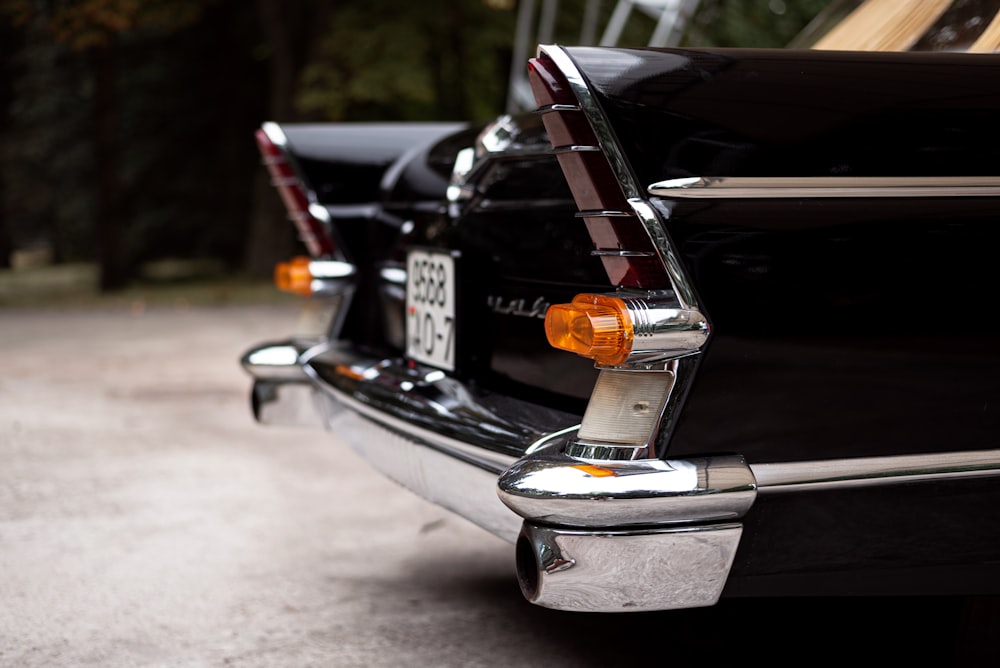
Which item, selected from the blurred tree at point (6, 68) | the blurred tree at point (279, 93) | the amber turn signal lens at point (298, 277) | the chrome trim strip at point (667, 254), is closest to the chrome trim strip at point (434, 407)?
the amber turn signal lens at point (298, 277)

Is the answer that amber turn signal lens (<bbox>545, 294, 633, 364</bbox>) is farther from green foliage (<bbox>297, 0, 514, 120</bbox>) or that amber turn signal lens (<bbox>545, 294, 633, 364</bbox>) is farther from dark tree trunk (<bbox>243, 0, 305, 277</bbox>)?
dark tree trunk (<bbox>243, 0, 305, 277</bbox>)

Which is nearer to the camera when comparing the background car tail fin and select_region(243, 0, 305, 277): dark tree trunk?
the background car tail fin

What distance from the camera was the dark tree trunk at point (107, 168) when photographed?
1527cm

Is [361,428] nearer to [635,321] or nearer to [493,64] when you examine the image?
[635,321]

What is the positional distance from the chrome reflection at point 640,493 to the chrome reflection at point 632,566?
0.02 m

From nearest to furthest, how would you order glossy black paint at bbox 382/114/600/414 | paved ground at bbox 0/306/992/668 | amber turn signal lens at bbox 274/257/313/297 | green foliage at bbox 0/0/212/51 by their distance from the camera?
glossy black paint at bbox 382/114/600/414
paved ground at bbox 0/306/992/668
amber turn signal lens at bbox 274/257/313/297
green foliage at bbox 0/0/212/51

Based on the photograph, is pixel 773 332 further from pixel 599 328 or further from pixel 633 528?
pixel 633 528

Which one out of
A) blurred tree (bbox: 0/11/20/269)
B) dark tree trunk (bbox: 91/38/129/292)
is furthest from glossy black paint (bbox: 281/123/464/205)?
blurred tree (bbox: 0/11/20/269)

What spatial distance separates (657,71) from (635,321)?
0.44 meters

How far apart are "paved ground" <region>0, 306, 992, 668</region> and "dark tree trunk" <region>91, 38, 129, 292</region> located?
34.2 ft

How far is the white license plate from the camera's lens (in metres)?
2.82

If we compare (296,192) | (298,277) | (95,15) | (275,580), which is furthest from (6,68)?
(275,580)

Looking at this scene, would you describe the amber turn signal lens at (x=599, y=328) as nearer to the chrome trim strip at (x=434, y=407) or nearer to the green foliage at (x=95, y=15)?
the chrome trim strip at (x=434, y=407)

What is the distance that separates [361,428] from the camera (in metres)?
3.00
